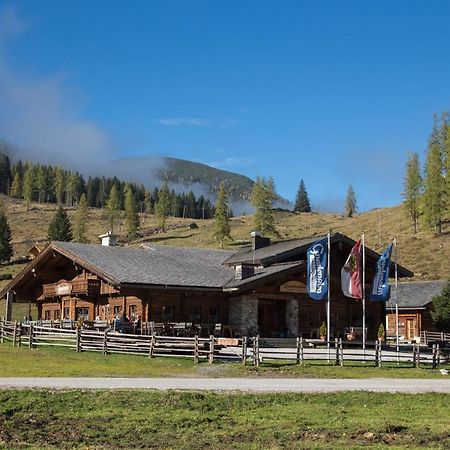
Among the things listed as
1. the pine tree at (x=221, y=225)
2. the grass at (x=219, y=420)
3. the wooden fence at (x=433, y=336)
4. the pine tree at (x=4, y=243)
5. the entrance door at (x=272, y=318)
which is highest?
the pine tree at (x=221, y=225)

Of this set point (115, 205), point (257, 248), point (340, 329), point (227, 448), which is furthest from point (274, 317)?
point (115, 205)

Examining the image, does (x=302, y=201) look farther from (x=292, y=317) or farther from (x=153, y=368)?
(x=153, y=368)

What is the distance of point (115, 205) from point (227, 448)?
13369cm

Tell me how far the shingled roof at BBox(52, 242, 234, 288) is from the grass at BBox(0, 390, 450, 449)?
708 inches

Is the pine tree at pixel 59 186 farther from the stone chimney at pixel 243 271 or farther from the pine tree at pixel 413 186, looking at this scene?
the stone chimney at pixel 243 271

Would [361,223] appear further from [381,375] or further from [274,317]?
[381,375]

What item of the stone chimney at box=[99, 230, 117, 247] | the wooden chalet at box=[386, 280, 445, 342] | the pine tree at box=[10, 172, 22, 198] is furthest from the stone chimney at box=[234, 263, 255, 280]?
the pine tree at box=[10, 172, 22, 198]

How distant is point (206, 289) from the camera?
36.1m

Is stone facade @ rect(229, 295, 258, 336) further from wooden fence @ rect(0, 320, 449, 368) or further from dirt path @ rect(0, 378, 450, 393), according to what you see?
dirt path @ rect(0, 378, 450, 393)

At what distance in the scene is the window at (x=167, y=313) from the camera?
3588 centimetres

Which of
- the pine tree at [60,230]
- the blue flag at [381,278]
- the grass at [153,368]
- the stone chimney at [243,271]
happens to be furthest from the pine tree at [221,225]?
the grass at [153,368]

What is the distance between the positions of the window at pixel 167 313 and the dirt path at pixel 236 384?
46.2 ft

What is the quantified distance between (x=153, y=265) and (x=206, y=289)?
3.71 m

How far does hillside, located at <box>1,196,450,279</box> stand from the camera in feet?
278
